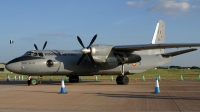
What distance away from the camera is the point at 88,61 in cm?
2653

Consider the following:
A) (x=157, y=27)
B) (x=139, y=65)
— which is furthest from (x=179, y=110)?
(x=157, y=27)

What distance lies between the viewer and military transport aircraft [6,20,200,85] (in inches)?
947

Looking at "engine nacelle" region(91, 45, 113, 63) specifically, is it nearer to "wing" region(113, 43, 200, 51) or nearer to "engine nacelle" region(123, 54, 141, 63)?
"wing" region(113, 43, 200, 51)

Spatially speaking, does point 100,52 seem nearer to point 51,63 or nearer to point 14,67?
point 51,63

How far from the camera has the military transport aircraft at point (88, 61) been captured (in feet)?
78.9

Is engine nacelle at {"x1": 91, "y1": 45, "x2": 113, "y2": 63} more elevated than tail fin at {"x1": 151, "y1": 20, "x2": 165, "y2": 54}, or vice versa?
tail fin at {"x1": 151, "y1": 20, "x2": 165, "y2": 54}

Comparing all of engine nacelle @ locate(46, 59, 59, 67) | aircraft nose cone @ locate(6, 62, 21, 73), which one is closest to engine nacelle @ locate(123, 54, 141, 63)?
engine nacelle @ locate(46, 59, 59, 67)

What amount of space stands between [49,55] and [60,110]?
15.7 metres

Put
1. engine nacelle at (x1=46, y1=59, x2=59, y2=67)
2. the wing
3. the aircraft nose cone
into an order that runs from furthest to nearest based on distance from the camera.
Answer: engine nacelle at (x1=46, y1=59, x2=59, y2=67)
the aircraft nose cone
the wing

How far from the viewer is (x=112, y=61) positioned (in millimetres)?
25047

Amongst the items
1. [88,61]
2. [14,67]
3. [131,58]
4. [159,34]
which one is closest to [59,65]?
[88,61]

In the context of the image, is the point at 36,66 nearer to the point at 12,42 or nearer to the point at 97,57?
the point at 97,57

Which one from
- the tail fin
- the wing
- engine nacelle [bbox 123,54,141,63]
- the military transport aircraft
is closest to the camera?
the wing

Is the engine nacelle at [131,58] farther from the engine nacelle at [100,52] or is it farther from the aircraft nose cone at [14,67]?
the aircraft nose cone at [14,67]
